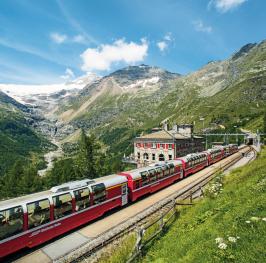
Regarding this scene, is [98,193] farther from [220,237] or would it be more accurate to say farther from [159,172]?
[220,237]

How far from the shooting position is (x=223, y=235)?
12531 millimetres

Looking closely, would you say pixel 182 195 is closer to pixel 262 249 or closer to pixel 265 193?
pixel 265 193

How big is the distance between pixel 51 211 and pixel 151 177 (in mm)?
18194

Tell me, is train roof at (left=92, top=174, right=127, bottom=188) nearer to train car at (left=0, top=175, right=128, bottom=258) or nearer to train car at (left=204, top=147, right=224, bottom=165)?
train car at (left=0, top=175, right=128, bottom=258)

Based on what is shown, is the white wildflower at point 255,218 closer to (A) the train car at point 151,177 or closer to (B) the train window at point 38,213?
(B) the train window at point 38,213

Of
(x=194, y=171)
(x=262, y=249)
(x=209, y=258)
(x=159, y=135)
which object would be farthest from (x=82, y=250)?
(x=159, y=135)

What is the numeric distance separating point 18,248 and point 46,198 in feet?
12.5

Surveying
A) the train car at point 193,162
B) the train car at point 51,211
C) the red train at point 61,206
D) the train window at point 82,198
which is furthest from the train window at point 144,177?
→ the train car at point 193,162

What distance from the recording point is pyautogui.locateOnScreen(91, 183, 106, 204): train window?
26.2 m

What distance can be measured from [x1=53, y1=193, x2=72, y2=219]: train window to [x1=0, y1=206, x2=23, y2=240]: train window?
10.2 feet

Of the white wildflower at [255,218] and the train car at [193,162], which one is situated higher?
the white wildflower at [255,218]

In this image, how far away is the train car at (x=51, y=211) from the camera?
18.6 metres

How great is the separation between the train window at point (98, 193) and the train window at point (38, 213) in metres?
5.59

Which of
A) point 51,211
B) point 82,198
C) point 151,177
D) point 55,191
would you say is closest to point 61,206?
point 51,211
